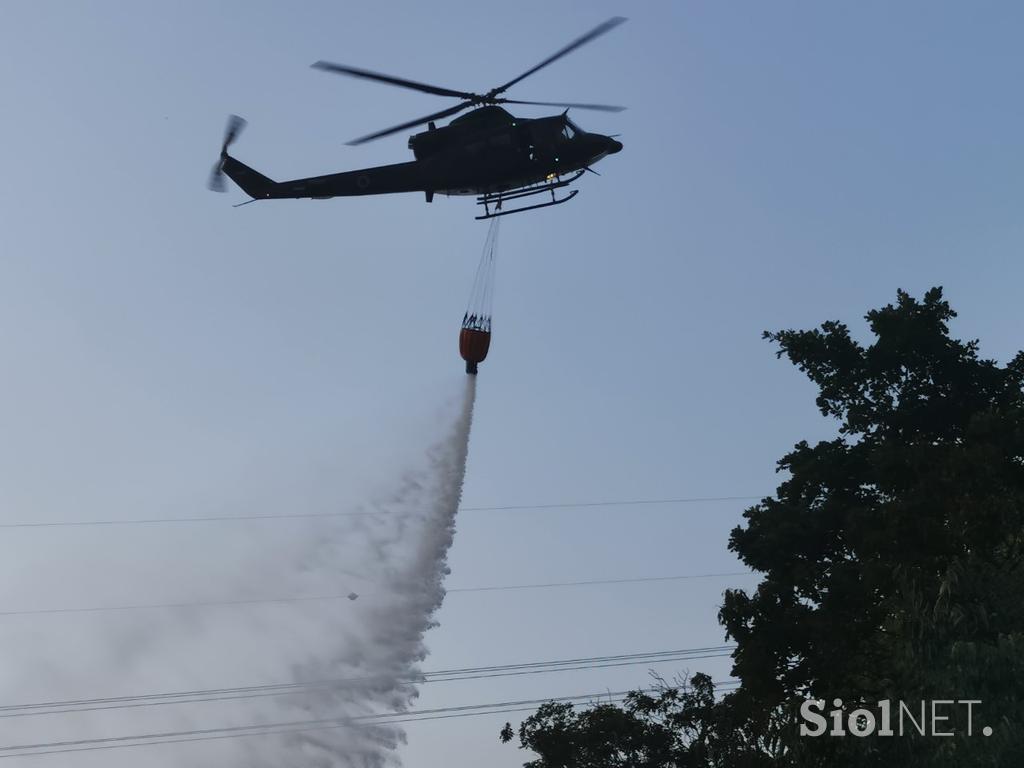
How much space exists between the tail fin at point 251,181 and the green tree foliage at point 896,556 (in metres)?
20.0

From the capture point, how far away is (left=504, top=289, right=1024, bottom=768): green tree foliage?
34375 mm

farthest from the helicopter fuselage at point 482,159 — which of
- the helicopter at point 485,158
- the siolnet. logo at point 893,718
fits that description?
the siolnet. logo at point 893,718

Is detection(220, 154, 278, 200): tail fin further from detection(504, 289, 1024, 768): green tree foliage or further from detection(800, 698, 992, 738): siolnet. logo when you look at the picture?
detection(800, 698, 992, 738): siolnet. logo

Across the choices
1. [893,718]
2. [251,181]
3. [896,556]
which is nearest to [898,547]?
[896,556]

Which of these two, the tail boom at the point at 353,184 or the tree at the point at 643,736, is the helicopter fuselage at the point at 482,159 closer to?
the tail boom at the point at 353,184

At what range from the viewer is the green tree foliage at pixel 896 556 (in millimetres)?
34375

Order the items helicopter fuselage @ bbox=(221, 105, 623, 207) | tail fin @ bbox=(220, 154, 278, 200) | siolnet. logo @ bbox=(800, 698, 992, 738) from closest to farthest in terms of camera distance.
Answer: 1. siolnet. logo @ bbox=(800, 698, 992, 738)
2. helicopter fuselage @ bbox=(221, 105, 623, 207)
3. tail fin @ bbox=(220, 154, 278, 200)

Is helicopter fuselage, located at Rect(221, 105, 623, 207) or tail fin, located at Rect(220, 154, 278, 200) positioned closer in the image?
helicopter fuselage, located at Rect(221, 105, 623, 207)

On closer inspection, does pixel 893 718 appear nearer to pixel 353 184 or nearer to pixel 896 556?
pixel 896 556

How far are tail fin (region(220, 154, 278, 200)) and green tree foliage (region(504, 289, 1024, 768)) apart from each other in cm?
1999

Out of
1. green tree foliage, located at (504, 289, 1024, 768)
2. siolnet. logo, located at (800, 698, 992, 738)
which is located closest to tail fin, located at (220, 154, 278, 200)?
green tree foliage, located at (504, 289, 1024, 768)

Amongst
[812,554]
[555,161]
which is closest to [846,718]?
[812,554]

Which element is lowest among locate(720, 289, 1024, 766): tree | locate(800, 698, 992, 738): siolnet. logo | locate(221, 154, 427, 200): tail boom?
locate(800, 698, 992, 738): siolnet. logo

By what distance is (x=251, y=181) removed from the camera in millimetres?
50688
